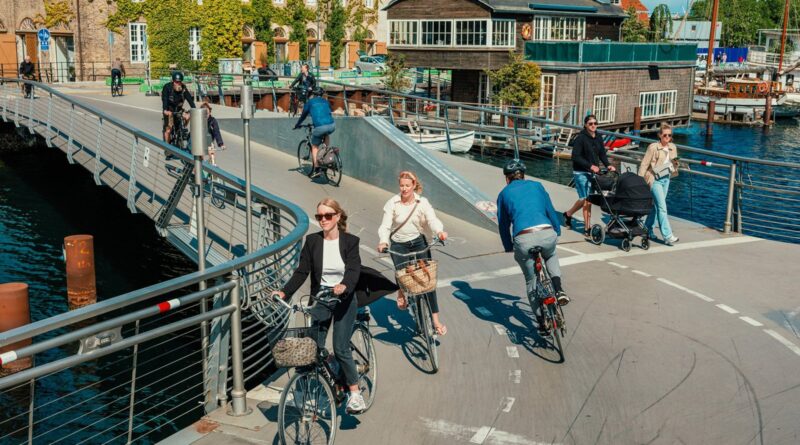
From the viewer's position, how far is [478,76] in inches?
2162

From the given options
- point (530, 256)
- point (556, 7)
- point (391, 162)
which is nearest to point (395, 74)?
point (556, 7)

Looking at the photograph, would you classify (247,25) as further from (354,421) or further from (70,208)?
(354,421)

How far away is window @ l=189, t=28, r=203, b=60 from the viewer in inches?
2205

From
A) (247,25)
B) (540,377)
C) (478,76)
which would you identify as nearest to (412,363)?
(540,377)

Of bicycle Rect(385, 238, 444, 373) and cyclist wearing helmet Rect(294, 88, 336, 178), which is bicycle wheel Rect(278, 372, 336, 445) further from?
cyclist wearing helmet Rect(294, 88, 336, 178)

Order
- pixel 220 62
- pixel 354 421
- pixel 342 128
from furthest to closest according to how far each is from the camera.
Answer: pixel 220 62, pixel 342 128, pixel 354 421

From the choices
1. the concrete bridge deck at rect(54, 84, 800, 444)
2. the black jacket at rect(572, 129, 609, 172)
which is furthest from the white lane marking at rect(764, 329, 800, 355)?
the black jacket at rect(572, 129, 609, 172)

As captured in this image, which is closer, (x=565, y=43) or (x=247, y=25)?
(x=565, y=43)

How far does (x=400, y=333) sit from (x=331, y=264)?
8.82 feet

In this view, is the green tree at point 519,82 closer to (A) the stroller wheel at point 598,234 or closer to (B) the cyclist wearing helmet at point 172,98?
(B) the cyclist wearing helmet at point 172,98

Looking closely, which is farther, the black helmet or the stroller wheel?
the stroller wheel

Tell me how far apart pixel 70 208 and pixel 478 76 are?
36.1m

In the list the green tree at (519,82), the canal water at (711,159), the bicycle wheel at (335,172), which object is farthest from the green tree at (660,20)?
the bicycle wheel at (335,172)

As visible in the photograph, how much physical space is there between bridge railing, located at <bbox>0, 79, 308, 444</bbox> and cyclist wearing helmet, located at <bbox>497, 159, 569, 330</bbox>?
6.57 feet
